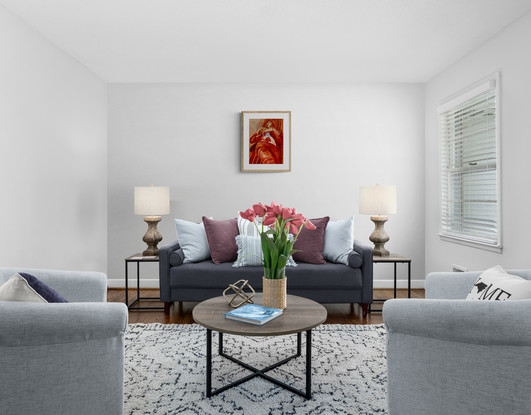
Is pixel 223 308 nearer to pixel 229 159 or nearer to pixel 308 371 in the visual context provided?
pixel 308 371

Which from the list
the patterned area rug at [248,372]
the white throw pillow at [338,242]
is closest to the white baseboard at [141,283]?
the patterned area rug at [248,372]

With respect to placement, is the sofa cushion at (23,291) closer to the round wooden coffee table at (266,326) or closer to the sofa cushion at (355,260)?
the round wooden coffee table at (266,326)

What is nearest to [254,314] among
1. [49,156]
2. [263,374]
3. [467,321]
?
[263,374]

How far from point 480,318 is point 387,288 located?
327 cm

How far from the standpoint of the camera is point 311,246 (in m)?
3.49

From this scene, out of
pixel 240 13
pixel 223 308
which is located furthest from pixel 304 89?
pixel 223 308

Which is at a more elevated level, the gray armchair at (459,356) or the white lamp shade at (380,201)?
the white lamp shade at (380,201)

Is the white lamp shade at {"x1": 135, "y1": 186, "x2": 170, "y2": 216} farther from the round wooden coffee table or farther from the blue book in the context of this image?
the blue book

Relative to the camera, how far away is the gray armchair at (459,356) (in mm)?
1253

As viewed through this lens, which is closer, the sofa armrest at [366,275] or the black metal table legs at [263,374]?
the black metal table legs at [263,374]

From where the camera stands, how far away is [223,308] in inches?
86.1

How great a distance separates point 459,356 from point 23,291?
1.73 m

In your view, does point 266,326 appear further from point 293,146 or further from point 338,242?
point 293,146

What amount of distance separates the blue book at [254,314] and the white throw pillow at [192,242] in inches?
58.4
